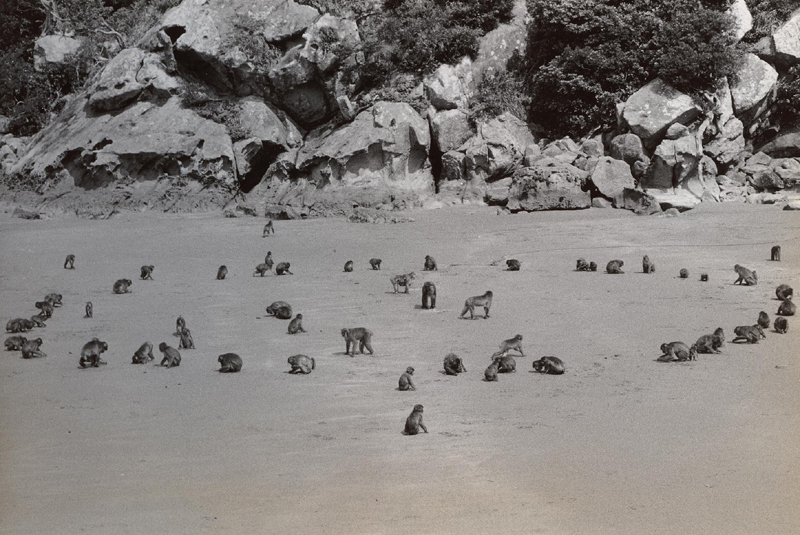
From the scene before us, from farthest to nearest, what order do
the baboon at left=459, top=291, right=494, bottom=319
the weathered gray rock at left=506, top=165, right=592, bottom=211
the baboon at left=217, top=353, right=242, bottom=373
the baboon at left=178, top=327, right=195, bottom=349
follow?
1. the weathered gray rock at left=506, top=165, right=592, bottom=211
2. the baboon at left=459, top=291, right=494, bottom=319
3. the baboon at left=178, top=327, right=195, bottom=349
4. the baboon at left=217, top=353, right=242, bottom=373

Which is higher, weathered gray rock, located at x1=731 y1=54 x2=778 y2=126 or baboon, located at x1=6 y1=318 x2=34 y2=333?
weathered gray rock, located at x1=731 y1=54 x2=778 y2=126

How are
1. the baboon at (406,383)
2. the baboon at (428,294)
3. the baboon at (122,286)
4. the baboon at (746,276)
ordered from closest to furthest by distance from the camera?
1. the baboon at (406,383)
2. the baboon at (428,294)
3. the baboon at (746,276)
4. the baboon at (122,286)

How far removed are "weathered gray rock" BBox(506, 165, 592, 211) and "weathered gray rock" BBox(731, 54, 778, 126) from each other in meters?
8.15

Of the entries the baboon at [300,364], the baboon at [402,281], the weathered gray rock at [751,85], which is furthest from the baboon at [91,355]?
the weathered gray rock at [751,85]

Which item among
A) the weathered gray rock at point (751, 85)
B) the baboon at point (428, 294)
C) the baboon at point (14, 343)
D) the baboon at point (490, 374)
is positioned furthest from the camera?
the weathered gray rock at point (751, 85)

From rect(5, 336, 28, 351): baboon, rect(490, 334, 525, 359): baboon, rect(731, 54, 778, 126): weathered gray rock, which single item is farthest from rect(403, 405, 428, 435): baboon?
rect(731, 54, 778, 126): weathered gray rock

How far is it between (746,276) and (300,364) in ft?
31.1

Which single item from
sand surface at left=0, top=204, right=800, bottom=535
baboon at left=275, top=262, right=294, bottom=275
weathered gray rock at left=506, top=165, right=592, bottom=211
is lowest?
sand surface at left=0, top=204, right=800, bottom=535

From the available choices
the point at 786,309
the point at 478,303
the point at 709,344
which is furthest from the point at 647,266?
the point at 709,344

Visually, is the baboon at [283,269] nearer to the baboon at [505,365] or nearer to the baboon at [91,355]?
the baboon at [91,355]

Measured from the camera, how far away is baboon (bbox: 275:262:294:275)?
2095 cm

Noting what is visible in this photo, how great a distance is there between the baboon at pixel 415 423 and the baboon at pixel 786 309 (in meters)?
7.80

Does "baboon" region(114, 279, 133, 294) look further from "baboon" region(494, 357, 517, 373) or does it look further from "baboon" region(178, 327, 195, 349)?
"baboon" region(494, 357, 517, 373)

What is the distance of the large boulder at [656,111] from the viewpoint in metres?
30.6
